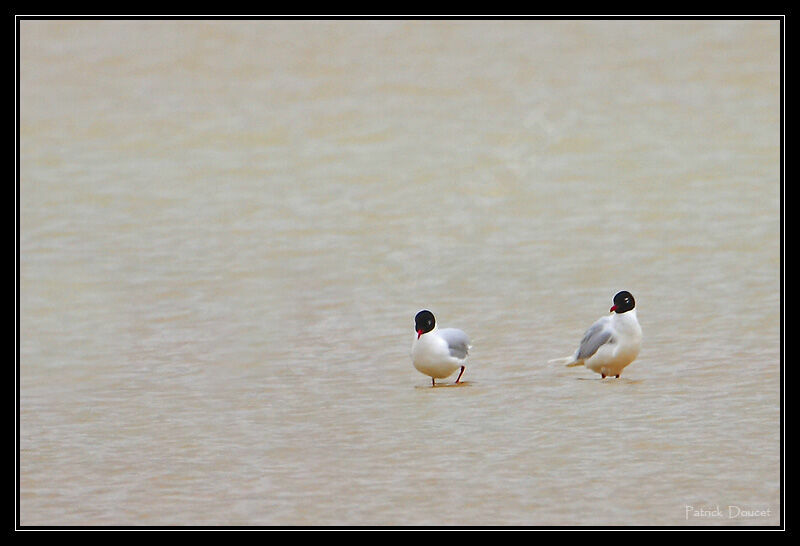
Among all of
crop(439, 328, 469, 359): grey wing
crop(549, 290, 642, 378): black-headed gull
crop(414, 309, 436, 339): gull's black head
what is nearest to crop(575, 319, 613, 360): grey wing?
crop(549, 290, 642, 378): black-headed gull

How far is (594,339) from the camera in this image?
5.31 m

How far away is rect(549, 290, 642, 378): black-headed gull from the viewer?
17.3 feet

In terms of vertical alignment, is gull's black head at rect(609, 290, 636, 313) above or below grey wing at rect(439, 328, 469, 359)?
above

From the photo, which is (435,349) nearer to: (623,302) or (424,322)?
(424,322)

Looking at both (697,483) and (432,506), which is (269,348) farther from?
(697,483)

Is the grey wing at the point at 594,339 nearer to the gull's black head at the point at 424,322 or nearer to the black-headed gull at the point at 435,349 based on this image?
the black-headed gull at the point at 435,349

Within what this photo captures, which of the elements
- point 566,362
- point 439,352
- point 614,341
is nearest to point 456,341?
point 439,352

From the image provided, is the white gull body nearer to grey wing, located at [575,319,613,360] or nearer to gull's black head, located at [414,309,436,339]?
gull's black head, located at [414,309,436,339]

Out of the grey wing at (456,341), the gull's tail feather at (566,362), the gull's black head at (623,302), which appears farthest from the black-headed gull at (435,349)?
the gull's black head at (623,302)

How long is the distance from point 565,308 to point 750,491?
1.23m

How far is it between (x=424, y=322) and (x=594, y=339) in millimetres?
624

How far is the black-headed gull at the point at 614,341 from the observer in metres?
5.27

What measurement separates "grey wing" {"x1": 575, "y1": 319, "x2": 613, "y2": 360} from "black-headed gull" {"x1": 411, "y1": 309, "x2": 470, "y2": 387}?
426 millimetres

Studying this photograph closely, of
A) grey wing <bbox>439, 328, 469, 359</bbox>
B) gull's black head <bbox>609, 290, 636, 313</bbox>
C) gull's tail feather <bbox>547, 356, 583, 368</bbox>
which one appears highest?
gull's black head <bbox>609, 290, 636, 313</bbox>
